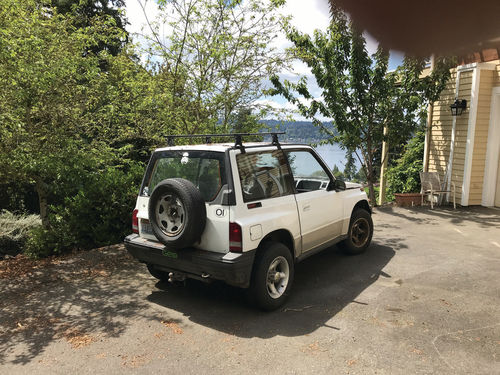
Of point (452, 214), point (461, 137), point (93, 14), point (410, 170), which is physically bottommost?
point (452, 214)

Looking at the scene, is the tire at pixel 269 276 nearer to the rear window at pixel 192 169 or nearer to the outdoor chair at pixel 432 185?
the rear window at pixel 192 169

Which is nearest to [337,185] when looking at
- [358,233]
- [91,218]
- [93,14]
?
[358,233]

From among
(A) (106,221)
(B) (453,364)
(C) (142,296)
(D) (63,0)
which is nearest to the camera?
(B) (453,364)

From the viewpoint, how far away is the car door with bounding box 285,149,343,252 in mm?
4832

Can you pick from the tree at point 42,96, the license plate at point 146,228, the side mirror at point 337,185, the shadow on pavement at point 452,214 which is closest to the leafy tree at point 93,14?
the tree at point 42,96

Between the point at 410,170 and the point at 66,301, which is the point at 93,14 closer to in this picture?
the point at 410,170

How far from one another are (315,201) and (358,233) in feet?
5.42

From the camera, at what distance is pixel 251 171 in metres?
4.23

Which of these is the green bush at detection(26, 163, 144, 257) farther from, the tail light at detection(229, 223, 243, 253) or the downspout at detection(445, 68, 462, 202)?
the downspout at detection(445, 68, 462, 202)

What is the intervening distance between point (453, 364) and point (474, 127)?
8094 mm

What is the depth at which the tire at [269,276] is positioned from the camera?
13.2 ft

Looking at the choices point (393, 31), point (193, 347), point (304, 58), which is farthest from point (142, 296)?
point (304, 58)

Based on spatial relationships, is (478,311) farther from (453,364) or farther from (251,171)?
(251,171)

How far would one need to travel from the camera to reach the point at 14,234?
25.7 feet
